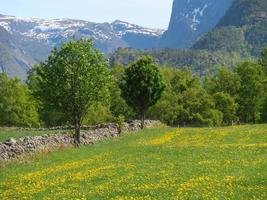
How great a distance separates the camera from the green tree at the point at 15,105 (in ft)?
392

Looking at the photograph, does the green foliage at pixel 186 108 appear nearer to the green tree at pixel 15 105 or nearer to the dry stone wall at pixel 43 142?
the green tree at pixel 15 105

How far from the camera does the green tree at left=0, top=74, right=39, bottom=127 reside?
119 metres

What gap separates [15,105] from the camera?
120 meters

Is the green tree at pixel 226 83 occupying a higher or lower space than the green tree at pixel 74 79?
lower

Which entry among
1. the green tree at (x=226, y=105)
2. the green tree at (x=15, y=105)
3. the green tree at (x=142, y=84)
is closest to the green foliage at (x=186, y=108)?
the green tree at (x=226, y=105)

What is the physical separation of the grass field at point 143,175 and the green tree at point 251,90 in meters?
73.9

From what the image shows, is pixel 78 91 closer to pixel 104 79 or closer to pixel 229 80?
pixel 104 79

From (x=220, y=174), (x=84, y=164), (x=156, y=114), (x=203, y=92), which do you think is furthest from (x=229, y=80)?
(x=220, y=174)

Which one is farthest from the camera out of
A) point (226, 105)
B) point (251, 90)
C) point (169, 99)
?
point (169, 99)

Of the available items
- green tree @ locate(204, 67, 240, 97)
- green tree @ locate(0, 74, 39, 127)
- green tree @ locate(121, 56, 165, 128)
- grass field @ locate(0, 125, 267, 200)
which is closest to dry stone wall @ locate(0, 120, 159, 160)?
grass field @ locate(0, 125, 267, 200)

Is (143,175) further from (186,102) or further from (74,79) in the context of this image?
(186,102)

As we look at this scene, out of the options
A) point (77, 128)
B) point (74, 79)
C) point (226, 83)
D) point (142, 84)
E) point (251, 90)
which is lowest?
point (251, 90)

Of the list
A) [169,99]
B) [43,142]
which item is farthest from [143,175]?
[169,99]

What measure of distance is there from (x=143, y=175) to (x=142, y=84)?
50367mm
